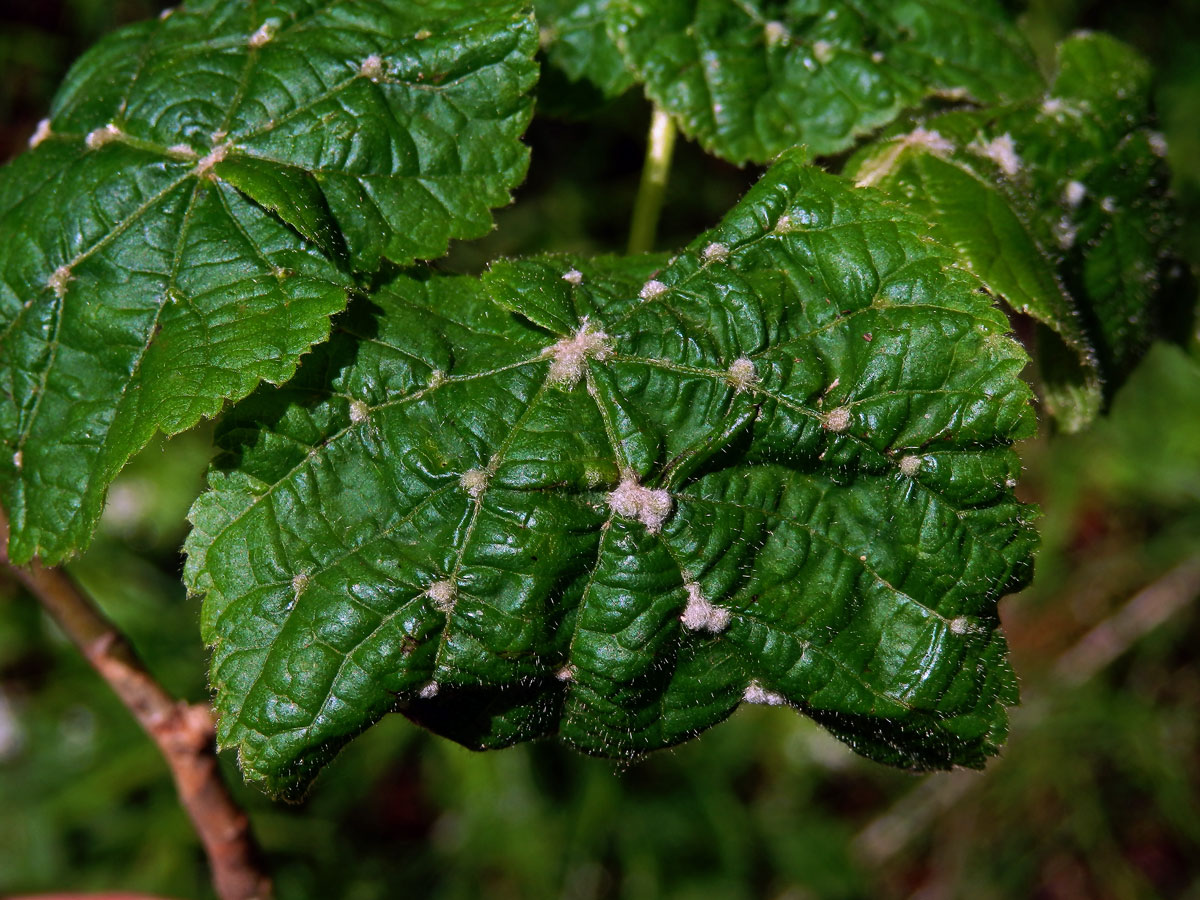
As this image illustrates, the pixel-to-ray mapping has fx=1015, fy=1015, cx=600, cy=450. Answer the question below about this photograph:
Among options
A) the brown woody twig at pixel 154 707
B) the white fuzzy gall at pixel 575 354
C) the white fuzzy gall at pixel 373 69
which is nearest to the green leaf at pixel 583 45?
the white fuzzy gall at pixel 373 69

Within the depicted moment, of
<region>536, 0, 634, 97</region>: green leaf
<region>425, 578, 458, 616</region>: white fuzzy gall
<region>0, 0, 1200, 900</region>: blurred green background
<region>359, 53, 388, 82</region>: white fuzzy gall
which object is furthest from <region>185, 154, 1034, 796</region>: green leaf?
<region>0, 0, 1200, 900</region>: blurred green background

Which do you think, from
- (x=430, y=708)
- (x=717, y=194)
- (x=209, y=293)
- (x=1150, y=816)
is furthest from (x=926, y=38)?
(x=1150, y=816)

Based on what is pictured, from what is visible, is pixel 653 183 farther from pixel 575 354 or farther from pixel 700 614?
pixel 700 614

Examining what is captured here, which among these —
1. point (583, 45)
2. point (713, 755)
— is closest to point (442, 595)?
point (583, 45)

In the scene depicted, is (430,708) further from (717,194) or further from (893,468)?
(717,194)

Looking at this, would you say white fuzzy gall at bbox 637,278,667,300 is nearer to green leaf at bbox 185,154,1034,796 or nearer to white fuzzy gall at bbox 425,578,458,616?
green leaf at bbox 185,154,1034,796

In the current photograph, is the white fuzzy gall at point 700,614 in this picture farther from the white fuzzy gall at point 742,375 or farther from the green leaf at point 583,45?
the green leaf at point 583,45

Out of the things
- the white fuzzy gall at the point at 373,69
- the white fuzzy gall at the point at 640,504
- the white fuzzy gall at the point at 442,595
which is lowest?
the white fuzzy gall at the point at 442,595
